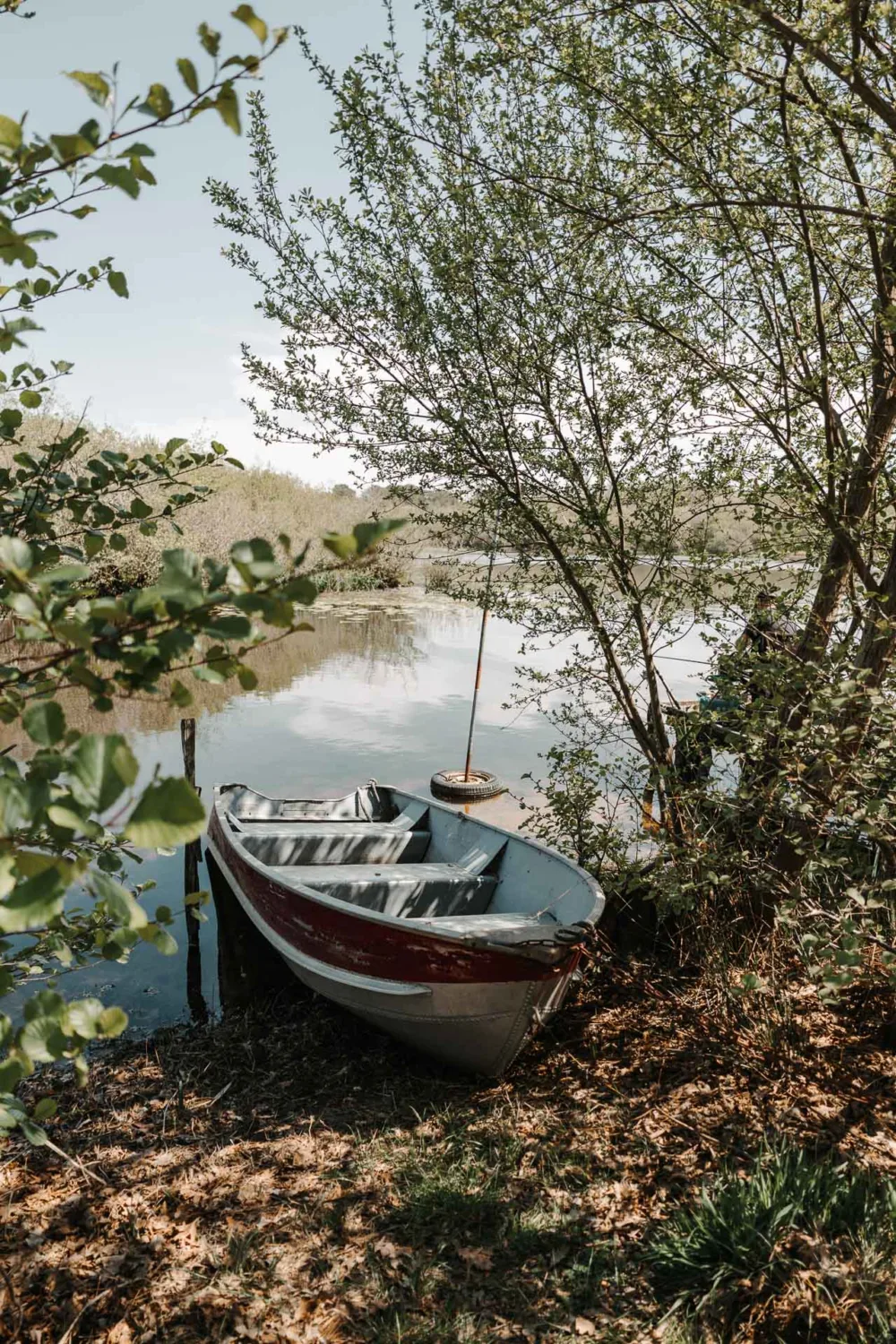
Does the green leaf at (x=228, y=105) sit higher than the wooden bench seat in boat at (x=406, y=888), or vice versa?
the green leaf at (x=228, y=105)

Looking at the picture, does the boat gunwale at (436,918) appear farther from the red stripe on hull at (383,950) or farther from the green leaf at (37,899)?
the green leaf at (37,899)

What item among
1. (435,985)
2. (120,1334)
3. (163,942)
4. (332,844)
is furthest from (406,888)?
(163,942)

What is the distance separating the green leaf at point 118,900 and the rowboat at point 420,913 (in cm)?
386

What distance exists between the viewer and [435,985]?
4.96 m

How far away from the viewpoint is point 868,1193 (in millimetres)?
3166

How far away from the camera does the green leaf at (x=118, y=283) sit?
1734mm

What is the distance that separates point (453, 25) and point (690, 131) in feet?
5.65

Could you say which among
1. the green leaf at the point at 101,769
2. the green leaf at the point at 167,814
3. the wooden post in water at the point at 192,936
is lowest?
the wooden post in water at the point at 192,936

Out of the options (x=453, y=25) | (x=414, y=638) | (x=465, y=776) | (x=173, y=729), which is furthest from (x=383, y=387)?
(x=414, y=638)

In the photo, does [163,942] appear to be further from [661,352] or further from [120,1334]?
[661,352]

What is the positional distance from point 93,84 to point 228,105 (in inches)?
8.2

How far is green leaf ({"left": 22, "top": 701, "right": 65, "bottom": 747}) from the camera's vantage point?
103 centimetres

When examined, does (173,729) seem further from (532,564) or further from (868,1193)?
(868,1193)

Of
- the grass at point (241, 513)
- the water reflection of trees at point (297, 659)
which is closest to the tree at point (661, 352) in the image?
the water reflection of trees at point (297, 659)
